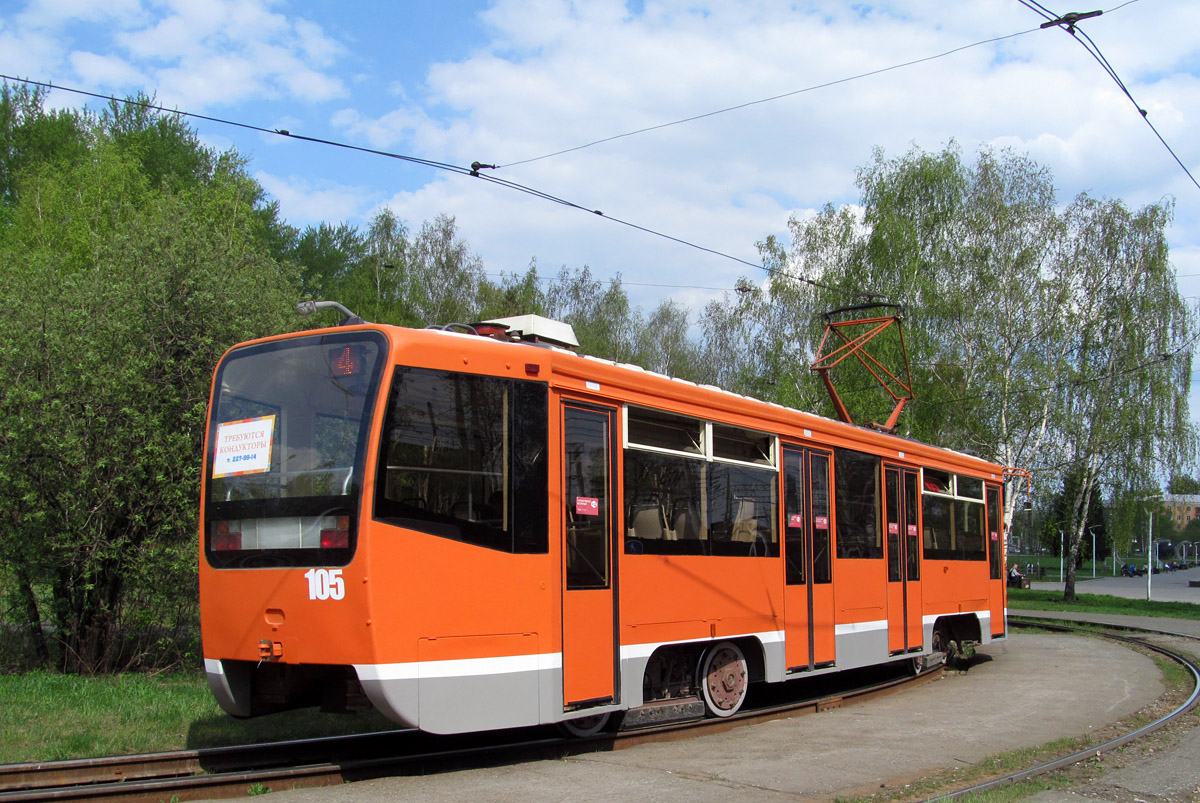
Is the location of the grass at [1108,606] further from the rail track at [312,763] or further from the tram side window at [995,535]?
the rail track at [312,763]

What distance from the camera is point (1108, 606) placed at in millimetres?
33625

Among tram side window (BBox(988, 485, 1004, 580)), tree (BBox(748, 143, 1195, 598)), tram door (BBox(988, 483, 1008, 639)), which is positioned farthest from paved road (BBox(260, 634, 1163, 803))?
tree (BBox(748, 143, 1195, 598))

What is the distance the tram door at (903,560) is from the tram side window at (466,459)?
660 centimetres

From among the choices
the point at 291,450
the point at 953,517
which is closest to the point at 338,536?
the point at 291,450

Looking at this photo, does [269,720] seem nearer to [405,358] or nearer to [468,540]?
[468,540]

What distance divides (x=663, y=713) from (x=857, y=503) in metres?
3.91

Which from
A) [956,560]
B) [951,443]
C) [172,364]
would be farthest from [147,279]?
[951,443]

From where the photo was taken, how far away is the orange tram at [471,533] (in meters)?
6.45

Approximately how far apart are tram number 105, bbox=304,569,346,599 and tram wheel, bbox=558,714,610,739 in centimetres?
242

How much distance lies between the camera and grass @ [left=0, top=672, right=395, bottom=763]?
305 inches

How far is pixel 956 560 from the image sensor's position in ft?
47.0

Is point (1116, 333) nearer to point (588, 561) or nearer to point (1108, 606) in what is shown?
point (1108, 606)

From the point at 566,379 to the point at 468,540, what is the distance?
1498mm

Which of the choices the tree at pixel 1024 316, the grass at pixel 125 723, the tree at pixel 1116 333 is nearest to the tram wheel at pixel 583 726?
the grass at pixel 125 723
